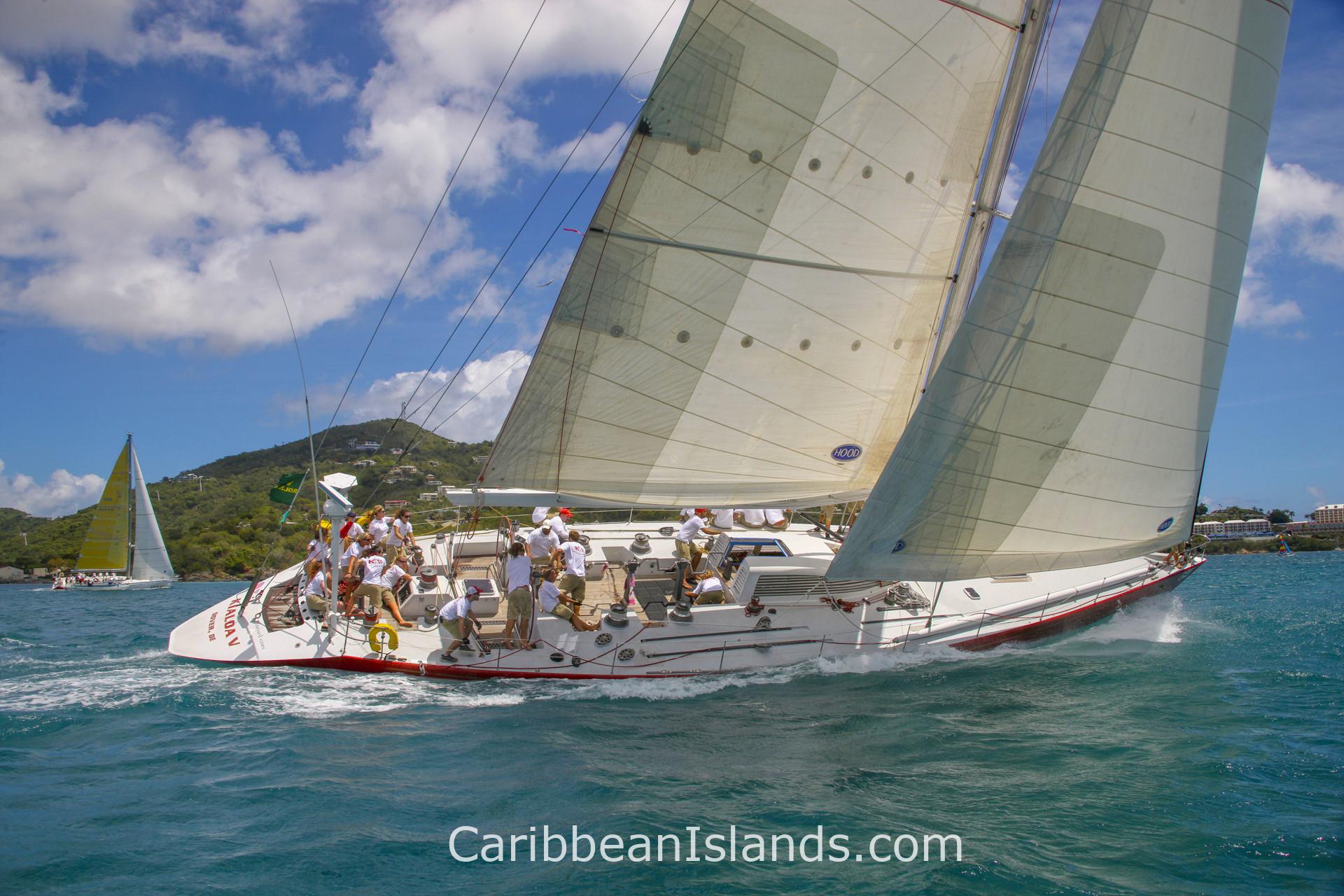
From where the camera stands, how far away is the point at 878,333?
40.4 ft

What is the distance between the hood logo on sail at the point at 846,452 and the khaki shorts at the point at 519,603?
17.3 ft

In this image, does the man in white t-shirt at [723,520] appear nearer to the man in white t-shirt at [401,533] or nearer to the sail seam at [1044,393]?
the man in white t-shirt at [401,533]

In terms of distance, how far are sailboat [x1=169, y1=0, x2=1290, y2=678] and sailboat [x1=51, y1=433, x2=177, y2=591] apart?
32572 millimetres

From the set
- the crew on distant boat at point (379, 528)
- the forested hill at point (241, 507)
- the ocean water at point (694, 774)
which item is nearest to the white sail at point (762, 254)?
the crew on distant boat at point (379, 528)

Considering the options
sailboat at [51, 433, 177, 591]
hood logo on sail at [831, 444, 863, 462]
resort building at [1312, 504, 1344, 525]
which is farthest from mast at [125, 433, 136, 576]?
resort building at [1312, 504, 1344, 525]

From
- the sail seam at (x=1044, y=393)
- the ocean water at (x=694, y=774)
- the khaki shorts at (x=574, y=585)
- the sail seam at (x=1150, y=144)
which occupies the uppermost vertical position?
the sail seam at (x=1150, y=144)

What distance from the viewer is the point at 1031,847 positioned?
18.9ft

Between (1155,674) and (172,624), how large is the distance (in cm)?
1951

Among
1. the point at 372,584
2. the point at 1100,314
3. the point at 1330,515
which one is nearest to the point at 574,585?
the point at 372,584

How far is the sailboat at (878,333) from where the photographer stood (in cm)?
1009

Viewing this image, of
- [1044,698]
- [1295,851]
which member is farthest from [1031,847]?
[1044,698]

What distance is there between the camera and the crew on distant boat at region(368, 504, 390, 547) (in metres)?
13.3

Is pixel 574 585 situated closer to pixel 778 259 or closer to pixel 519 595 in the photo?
pixel 519 595

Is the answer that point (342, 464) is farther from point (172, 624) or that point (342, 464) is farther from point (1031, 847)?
point (1031, 847)
